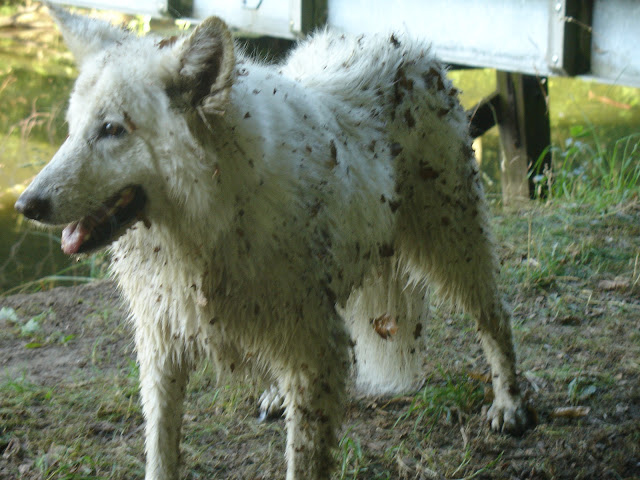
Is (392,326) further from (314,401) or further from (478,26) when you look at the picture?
(478,26)

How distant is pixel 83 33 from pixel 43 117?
651 centimetres

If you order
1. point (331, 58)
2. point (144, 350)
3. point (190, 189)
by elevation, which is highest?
point (331, 58)

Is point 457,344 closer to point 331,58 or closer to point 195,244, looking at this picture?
point 331,58

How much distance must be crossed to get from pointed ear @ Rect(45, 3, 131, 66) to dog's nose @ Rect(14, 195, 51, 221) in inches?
22.4

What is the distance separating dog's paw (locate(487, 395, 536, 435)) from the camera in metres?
3.36

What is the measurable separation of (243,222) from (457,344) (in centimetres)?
214

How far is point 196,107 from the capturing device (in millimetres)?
2252

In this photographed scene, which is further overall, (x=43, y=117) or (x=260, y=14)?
(x=43, y=117)

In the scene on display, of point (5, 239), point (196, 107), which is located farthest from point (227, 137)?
point (5, 239)

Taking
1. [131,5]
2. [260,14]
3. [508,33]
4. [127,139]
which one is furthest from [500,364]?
[131,5]

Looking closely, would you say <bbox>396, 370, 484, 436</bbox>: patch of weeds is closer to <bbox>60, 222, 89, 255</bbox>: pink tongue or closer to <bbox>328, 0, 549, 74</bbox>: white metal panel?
<bbox>60, 222, 89, 255</bbox>: pink tongue

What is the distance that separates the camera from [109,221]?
2312 mm

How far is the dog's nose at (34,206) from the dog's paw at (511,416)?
222cm

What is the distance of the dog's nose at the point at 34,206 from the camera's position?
7.25 feet
